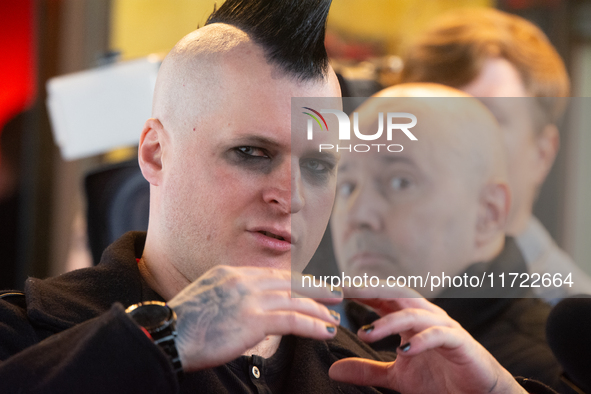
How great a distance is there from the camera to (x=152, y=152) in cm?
110

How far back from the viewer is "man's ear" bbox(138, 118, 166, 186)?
1.09 m

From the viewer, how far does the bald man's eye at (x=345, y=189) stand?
110 centimetres

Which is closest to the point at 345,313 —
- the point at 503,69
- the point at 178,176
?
the point at 178,176

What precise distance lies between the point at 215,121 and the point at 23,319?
435mm

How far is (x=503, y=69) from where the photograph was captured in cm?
199

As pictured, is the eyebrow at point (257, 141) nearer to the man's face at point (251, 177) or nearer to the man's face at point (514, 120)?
the man's face at point (251, 177)

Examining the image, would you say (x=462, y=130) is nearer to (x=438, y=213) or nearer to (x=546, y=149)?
(x=438, y=213)

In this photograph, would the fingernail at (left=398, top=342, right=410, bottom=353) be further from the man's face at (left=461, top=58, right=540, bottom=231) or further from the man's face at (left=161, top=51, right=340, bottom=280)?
the man's face at (left=461, top=58, right=540, bottom=231)

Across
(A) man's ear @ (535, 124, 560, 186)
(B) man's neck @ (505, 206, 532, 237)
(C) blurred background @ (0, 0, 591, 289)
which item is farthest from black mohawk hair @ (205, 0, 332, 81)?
(C) blurred background @ (0, 0, 591, 289)

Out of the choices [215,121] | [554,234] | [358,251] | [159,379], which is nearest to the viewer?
[159,379]

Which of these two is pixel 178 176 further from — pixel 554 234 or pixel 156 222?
pixel 554 234

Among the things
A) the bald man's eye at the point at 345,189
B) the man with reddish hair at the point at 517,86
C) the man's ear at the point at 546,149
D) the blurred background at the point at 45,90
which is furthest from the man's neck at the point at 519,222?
the blurred background at the point at 45,90

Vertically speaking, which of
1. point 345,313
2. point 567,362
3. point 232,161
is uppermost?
point 232,161

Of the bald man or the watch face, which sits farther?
the bald man
